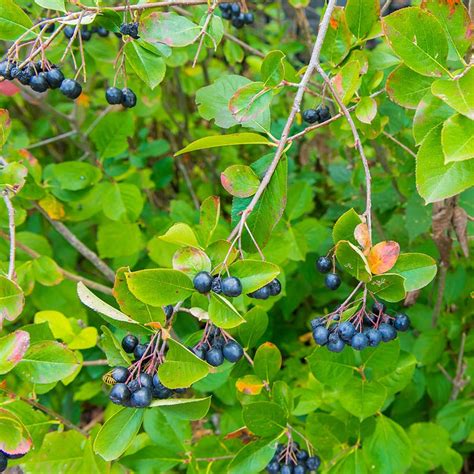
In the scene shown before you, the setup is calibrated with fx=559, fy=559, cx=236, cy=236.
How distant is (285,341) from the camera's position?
2238mm

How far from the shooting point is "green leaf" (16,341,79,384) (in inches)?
41.5

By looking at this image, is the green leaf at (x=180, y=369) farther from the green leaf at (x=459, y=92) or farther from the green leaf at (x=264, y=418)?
the green leaf at (x=459, y=92)

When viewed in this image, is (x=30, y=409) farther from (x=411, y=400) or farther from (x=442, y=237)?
(x=411, y=400)

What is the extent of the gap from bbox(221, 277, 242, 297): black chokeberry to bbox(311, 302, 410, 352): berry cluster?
0.67 ft

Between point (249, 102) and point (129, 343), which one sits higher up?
point (249, 102)

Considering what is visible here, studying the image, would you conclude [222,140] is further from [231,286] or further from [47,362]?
[47,362]

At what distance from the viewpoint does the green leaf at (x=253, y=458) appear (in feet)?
3.63

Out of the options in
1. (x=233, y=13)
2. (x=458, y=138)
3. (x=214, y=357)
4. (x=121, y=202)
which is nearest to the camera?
(x=458, y=138)

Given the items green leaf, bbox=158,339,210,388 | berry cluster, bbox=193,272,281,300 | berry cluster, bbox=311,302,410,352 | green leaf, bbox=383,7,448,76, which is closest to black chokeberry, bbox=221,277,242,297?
berry cluster, bbox=193,272,281,300

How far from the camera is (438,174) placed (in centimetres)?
84

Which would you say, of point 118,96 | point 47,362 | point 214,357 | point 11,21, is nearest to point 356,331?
point 214,357

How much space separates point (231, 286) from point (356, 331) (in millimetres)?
283

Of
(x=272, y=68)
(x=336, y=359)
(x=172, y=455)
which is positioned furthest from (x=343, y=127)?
(x=172, y=455)

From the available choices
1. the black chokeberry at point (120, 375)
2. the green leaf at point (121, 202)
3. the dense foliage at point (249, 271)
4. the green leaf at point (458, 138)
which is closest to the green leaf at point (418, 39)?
the dense foliage at point (249, 271)
